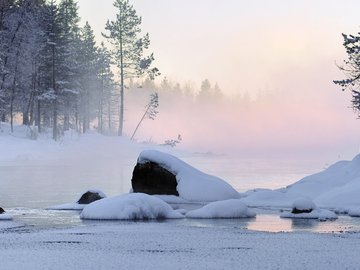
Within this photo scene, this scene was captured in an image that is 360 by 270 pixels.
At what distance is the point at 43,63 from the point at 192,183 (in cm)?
4200

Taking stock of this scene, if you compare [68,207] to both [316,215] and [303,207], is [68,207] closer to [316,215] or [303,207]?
[303,207]

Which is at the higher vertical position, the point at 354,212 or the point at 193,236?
the point at 354,212

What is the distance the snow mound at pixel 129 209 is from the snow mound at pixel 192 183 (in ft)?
14.6

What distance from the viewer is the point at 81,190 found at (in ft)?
76.4

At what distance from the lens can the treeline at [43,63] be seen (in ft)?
172

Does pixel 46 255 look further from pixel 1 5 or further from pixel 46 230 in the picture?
pixel 1 5

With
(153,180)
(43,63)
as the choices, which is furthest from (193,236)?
(43,63)

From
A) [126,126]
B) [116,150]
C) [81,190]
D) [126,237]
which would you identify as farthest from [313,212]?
[126,126]

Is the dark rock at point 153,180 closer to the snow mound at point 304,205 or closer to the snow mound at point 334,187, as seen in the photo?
the snow mound at point 334,187

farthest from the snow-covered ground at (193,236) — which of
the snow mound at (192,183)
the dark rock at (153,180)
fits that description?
the dark rock at (153,180)

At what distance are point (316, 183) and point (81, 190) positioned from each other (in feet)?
27.7

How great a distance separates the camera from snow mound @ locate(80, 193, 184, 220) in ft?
49.8

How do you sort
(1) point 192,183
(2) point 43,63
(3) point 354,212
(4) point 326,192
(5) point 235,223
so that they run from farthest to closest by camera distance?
(2) point 43,63 → (1) point 192,183 → (4) point 326,192 → (3) point 354,212 → (5) point 235,223

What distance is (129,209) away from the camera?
15.2 meters
